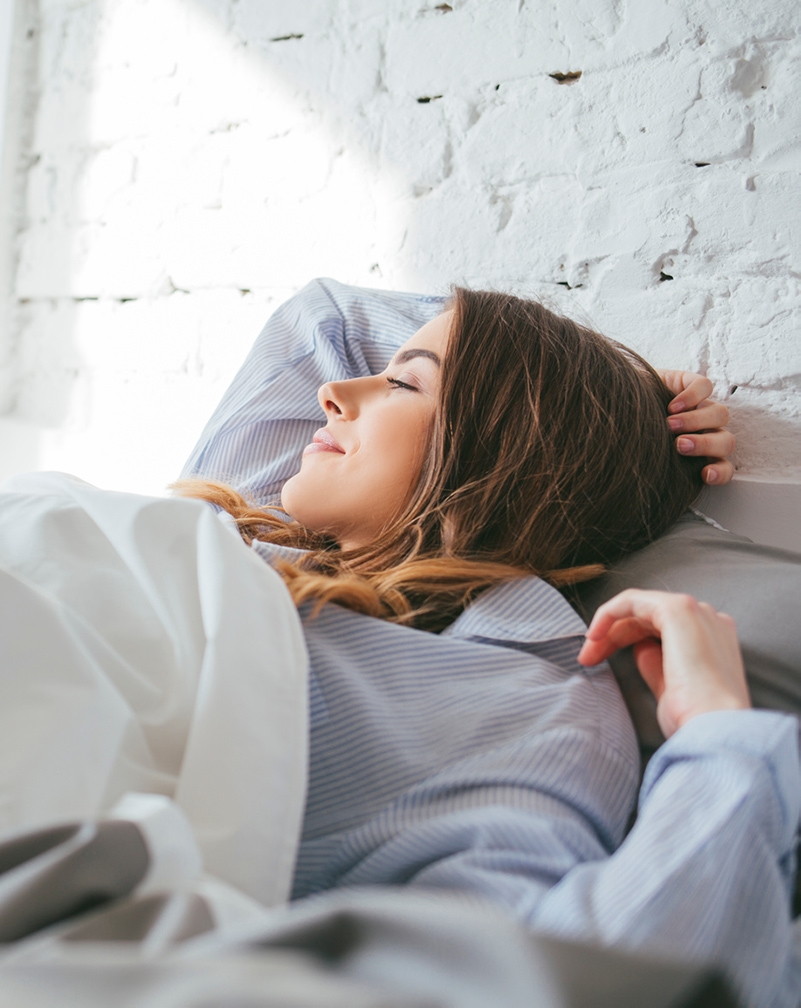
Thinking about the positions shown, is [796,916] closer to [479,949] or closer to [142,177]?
[479,949]

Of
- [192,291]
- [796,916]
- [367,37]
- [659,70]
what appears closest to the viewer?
[796,916]

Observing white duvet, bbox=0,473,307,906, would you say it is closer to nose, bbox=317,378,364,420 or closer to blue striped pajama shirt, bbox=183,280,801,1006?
blue striped pajama shirt, bbox=183,280,801,1006

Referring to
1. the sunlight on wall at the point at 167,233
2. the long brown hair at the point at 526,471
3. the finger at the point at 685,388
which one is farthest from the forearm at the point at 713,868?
the sunlight on wall at the point at 167,233

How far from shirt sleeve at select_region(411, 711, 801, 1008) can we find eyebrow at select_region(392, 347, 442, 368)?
564 millimetres

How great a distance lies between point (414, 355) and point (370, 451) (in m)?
0.15

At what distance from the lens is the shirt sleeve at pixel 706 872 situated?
1.38 ft

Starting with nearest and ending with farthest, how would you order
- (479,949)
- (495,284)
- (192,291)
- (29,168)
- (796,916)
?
(479,949)
(796,916)
(495,284)
(192,291)
(29,168)

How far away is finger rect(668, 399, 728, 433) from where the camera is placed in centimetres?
101

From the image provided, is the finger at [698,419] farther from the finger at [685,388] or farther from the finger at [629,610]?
the finger at [629,610]

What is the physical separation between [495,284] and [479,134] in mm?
264

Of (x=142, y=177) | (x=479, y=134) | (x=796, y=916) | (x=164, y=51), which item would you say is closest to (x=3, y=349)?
(x=142, y=177)

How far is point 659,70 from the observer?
1.14 m

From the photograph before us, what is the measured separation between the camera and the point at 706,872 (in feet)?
1.45

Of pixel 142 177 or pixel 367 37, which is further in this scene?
pixel 142 177
